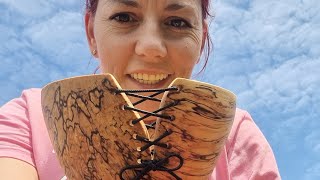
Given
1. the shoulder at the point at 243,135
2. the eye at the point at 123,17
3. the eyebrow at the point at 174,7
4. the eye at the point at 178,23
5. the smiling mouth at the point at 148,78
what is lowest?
the shoulder at the point at 243,135

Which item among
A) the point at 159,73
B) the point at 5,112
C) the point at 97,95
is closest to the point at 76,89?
the point at 97,95

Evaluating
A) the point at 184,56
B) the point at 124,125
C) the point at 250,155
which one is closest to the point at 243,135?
the point at 250,155

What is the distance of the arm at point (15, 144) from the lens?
163cm

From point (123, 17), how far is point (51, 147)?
0.61 metres

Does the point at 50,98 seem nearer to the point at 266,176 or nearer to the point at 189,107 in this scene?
the point at 189,107

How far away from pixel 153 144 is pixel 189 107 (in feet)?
0.46

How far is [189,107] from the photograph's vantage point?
126 centimetres

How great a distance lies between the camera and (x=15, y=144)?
5.82ft

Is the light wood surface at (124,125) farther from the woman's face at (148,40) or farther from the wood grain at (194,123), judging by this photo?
the woman's face at (148,40)

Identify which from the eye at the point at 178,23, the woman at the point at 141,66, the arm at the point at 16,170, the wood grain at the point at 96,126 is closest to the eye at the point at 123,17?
the woman at the point at 141,66

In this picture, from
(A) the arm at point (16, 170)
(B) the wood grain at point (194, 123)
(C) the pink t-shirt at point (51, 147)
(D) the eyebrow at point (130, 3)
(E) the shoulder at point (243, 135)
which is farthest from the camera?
(E) the shoulder at point (243, 135)

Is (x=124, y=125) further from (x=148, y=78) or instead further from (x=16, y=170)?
(x=16, y=170)

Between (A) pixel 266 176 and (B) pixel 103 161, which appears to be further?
(A) pixel 266 176

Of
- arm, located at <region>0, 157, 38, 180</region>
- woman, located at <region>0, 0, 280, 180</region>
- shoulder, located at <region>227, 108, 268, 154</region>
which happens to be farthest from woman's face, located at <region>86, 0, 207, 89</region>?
arm, located at <region>0, 157, 38, 180</region>
